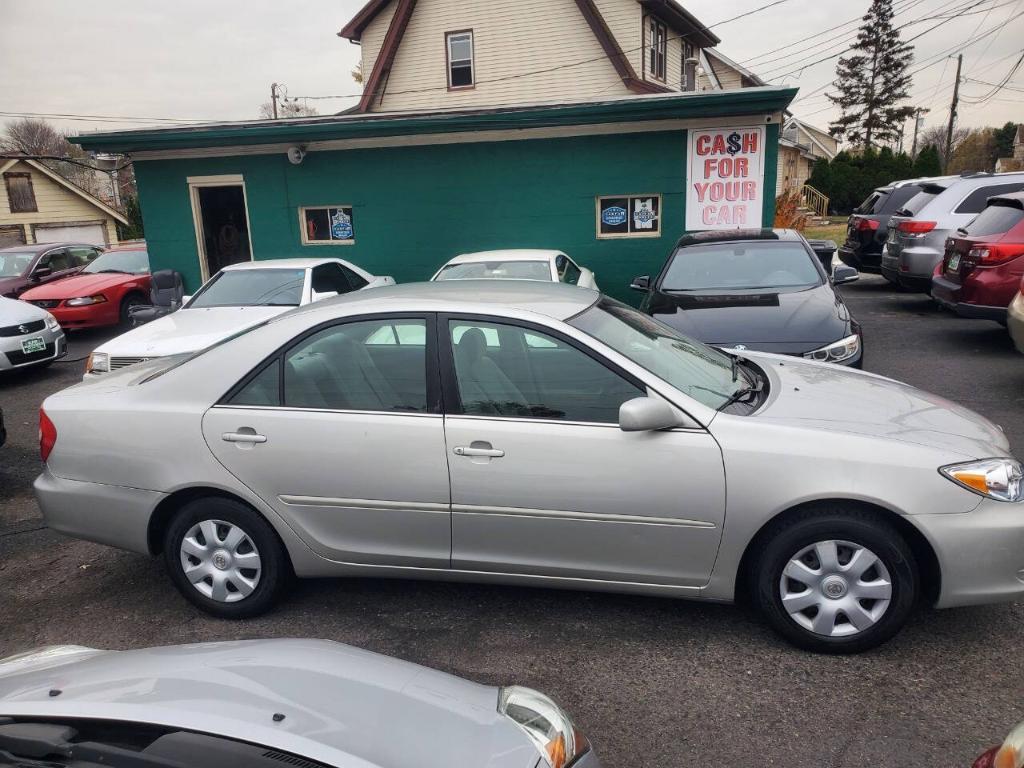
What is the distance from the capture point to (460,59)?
71.6 ft

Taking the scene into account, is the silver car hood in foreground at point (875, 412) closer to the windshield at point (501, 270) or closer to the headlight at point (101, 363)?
the windshield at point (501, 270)

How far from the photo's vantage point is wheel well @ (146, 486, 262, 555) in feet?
12.7

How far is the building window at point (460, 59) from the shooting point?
21.7 m

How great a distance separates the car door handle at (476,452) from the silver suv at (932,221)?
396 inches

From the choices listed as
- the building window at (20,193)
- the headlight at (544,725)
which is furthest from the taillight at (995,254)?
the building window at (20,193)

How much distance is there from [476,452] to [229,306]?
5707mm

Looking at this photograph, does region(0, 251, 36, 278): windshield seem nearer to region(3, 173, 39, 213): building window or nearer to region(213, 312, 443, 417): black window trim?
region(213, 312, 443, 417): black window trim

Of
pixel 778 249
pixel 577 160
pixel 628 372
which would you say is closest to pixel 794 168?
pixel 577 160

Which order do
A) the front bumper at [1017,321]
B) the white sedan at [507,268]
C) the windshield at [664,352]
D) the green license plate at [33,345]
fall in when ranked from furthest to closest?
the green license plate at [33,345], the white sedan at [507,268], the front bumper at [1017,321], the windshield at [664,352]

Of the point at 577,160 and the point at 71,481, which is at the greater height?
the point at 577,160

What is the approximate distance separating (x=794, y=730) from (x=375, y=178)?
10.8 m

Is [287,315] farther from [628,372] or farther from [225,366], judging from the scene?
[628,372]

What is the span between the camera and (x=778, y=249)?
7.74 m

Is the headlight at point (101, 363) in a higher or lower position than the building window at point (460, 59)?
lower
